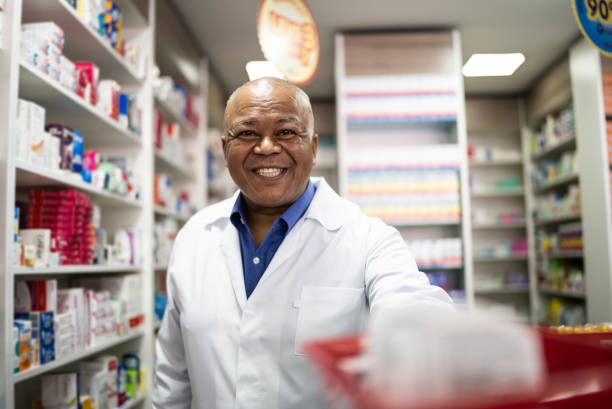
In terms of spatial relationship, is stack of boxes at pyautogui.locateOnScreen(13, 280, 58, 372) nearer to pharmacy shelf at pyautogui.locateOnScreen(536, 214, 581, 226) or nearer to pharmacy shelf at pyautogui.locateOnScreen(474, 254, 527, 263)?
pharmacy shelf at pyautogui.locateOnScreen(536, 214, 581, 226)

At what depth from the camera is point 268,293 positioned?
1.53 meters

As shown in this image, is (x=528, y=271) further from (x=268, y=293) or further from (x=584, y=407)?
(x=584, y=407)

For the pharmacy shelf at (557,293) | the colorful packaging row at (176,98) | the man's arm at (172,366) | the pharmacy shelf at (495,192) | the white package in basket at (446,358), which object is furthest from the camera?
the pharmacy shelf at (495,192)

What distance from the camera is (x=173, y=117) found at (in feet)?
16.1

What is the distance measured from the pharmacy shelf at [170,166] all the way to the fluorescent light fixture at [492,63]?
8.18ft

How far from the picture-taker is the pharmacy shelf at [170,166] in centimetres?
431

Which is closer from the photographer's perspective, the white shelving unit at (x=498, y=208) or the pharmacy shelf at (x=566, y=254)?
the pharmacy shelf at (x=566, y=254)

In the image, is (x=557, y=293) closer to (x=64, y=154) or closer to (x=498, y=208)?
(x=498, y=208)

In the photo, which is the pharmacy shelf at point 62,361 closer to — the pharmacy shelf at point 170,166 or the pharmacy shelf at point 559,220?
the pharmacy shelf at point 170,166

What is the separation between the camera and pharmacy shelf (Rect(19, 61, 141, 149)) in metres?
2.38

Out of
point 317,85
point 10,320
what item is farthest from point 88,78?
point 317,85

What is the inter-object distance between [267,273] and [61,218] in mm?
1513

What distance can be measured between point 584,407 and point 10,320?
198 cm

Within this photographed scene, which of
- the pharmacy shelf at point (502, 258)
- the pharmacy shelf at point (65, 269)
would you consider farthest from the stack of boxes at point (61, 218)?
the pharmacy shelf at point (502, 258)
